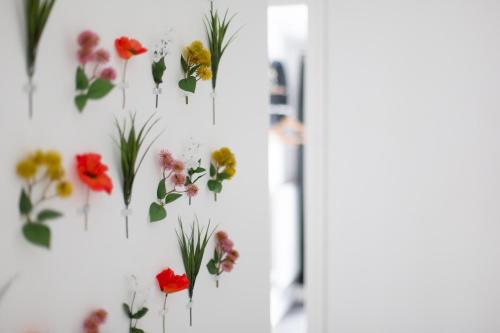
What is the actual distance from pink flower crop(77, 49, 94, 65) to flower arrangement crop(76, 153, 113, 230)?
179 mm

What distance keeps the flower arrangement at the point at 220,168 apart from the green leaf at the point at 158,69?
30 cm

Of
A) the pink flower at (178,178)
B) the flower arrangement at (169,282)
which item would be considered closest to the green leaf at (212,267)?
the flower arrangement at (169,282)

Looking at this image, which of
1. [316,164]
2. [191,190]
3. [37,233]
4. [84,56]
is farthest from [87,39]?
[316,164]

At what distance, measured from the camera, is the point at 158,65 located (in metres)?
1.15

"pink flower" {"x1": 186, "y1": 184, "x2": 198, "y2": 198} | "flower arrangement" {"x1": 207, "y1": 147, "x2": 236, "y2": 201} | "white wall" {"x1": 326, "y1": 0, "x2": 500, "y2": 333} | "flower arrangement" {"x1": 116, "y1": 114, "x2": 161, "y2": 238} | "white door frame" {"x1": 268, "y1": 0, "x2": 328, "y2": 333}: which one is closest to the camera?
"flower arrangement" {"x1": 116, "y1": 114, "x2": 161, "y2": 238}

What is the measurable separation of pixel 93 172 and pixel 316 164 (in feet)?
4.70

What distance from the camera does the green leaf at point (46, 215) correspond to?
86 centimetres

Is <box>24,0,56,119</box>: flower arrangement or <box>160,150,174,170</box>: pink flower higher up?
<box>24,0,56,119</box>: flower arrangement

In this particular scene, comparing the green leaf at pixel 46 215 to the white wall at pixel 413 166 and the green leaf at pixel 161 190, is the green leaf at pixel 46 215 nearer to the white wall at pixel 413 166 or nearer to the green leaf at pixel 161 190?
the green leaf at pixel 161 190

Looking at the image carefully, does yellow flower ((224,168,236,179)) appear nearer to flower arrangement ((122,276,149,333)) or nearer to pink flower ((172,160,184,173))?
pink flower ((172,160,184,173))

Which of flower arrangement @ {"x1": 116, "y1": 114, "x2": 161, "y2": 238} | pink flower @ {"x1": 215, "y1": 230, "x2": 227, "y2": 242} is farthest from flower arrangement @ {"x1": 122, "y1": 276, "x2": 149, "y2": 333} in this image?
pink flower @ {"x1": 215, "y1": 230, "x2": 227, "y2": 242}

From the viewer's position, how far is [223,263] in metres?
1.42

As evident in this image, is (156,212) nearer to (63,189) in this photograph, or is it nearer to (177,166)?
(177,166)

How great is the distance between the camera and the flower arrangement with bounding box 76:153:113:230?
3.01 feet
